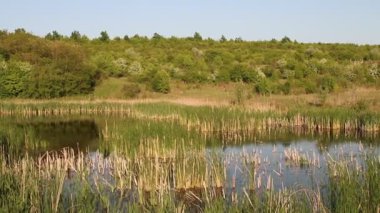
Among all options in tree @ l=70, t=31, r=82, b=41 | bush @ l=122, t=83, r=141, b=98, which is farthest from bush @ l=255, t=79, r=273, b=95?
tree @ l=70, t=31, r=82, b=41

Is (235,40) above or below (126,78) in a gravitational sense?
above

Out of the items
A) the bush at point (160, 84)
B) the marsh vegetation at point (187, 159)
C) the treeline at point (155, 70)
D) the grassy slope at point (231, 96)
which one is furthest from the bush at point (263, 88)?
the marsh vegetation at point (187, 159)

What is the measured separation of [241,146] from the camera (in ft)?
58.5

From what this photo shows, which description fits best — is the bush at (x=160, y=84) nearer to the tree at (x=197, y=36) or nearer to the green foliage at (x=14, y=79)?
the green foliage at (x=14, y=79)

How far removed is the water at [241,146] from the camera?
37.7 feet

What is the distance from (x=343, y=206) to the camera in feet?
22.5

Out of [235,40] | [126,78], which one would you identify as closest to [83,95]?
[126,78]

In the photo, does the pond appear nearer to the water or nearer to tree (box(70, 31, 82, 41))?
the water

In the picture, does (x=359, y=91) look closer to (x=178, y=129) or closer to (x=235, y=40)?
(x=178, y=129)

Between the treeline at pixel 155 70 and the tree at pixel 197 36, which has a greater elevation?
the tree at pixel 197 36

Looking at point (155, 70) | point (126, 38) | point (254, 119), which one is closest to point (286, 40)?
point (126, 38)

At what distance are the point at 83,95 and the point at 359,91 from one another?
20.3 meters

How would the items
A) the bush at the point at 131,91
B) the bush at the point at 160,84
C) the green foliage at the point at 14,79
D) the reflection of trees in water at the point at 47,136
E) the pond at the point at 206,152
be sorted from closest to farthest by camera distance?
the pond at the point at 206,152, the reflection of trees in water at the point at 47,136, the green foliage at the point at 14,79, the bush at the point at 131,91, the bush at the point at 160,84

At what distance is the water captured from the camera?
37.7ft
